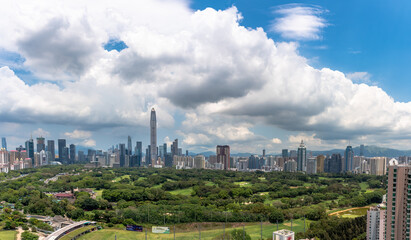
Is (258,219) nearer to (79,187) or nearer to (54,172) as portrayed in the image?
(79,187)

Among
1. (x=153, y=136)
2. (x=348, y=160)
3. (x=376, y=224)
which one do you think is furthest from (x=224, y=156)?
(x=376, y=224)

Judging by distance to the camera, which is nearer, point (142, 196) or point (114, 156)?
point (142, 196)

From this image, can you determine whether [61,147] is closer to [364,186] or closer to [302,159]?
[302,159]

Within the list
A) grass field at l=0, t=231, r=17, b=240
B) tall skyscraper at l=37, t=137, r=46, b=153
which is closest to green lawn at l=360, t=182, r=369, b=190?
grass field at l=0, t=231, r=17, b=240

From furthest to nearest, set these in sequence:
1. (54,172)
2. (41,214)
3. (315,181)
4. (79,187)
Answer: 1. (54,172)
2. (315,181)
3. (79,187)
4. (41,214)

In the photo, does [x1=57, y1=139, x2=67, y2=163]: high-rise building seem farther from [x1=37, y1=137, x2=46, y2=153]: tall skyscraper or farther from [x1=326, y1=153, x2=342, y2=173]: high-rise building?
[x1=326, y1=153, x2=342, y2=173]: high-rise building

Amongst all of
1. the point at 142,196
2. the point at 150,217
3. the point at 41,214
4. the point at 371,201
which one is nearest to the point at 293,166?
the point at 371,201

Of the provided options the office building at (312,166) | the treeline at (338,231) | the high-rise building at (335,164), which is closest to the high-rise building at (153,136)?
the office building at (312,166)

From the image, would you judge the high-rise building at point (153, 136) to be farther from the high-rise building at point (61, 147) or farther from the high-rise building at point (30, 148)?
the high-rise building at point (30, 148)
